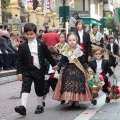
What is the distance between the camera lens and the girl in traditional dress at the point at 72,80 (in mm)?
9492

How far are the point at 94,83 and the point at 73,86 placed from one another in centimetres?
48

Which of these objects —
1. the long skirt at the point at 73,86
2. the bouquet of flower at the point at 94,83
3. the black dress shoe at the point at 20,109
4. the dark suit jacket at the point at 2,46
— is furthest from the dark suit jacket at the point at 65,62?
the dark suit jacket at the point at 2,46

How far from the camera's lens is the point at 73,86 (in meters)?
9.55

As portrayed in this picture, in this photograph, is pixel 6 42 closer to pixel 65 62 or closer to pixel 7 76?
pixel 7 76

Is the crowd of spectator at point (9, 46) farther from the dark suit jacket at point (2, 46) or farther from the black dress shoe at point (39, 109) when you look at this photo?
the black dress shoe at point (39, 109)

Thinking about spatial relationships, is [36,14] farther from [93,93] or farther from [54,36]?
[93,93]

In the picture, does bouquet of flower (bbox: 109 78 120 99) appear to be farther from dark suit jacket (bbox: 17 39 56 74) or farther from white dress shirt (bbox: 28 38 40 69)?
white dress shirt (bbox: 28 38 40 69)

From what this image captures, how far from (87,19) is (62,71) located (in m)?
53.5

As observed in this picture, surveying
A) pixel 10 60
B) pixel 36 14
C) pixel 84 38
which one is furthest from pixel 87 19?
pixel 84 38

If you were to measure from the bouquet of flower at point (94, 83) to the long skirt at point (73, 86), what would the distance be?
0.19 metres

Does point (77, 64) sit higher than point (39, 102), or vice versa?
point (77, 64)

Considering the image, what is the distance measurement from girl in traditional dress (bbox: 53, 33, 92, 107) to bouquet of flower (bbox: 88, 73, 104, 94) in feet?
0.61

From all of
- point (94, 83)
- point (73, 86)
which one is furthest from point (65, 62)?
point (94, 83)

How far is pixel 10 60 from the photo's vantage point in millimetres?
17953
